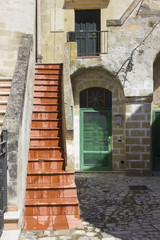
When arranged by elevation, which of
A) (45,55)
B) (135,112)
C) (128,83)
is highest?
(45,55)

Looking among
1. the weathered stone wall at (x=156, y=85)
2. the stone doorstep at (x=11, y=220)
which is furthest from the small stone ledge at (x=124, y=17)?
the stone doorstep at (x=11, y=220)

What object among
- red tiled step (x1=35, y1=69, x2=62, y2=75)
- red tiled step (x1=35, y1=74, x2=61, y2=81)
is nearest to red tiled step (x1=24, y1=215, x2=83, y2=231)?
red tiled step (x1=35, y1=74, x2=61, y2=81)

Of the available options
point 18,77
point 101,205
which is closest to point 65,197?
point 101,205

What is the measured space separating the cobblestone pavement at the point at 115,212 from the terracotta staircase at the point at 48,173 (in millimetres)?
292

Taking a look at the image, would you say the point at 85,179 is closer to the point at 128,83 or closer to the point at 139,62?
the point at 128,83

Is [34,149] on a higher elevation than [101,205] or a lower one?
higher

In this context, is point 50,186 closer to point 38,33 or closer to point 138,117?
point 138,117

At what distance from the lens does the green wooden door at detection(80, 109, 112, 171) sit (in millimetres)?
10523

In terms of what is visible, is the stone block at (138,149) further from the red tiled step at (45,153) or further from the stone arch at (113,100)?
the red tiled step at (45,153)

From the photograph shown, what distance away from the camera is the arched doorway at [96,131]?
1052cm

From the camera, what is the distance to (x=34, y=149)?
20.0ft

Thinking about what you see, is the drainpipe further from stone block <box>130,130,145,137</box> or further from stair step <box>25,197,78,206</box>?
stair step <box>25,197,78,206</box>

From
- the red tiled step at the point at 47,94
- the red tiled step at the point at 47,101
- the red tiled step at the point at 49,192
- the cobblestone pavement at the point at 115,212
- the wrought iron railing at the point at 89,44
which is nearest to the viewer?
the cobblestone pavement at the point at 115,212

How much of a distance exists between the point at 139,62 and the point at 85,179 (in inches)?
175
